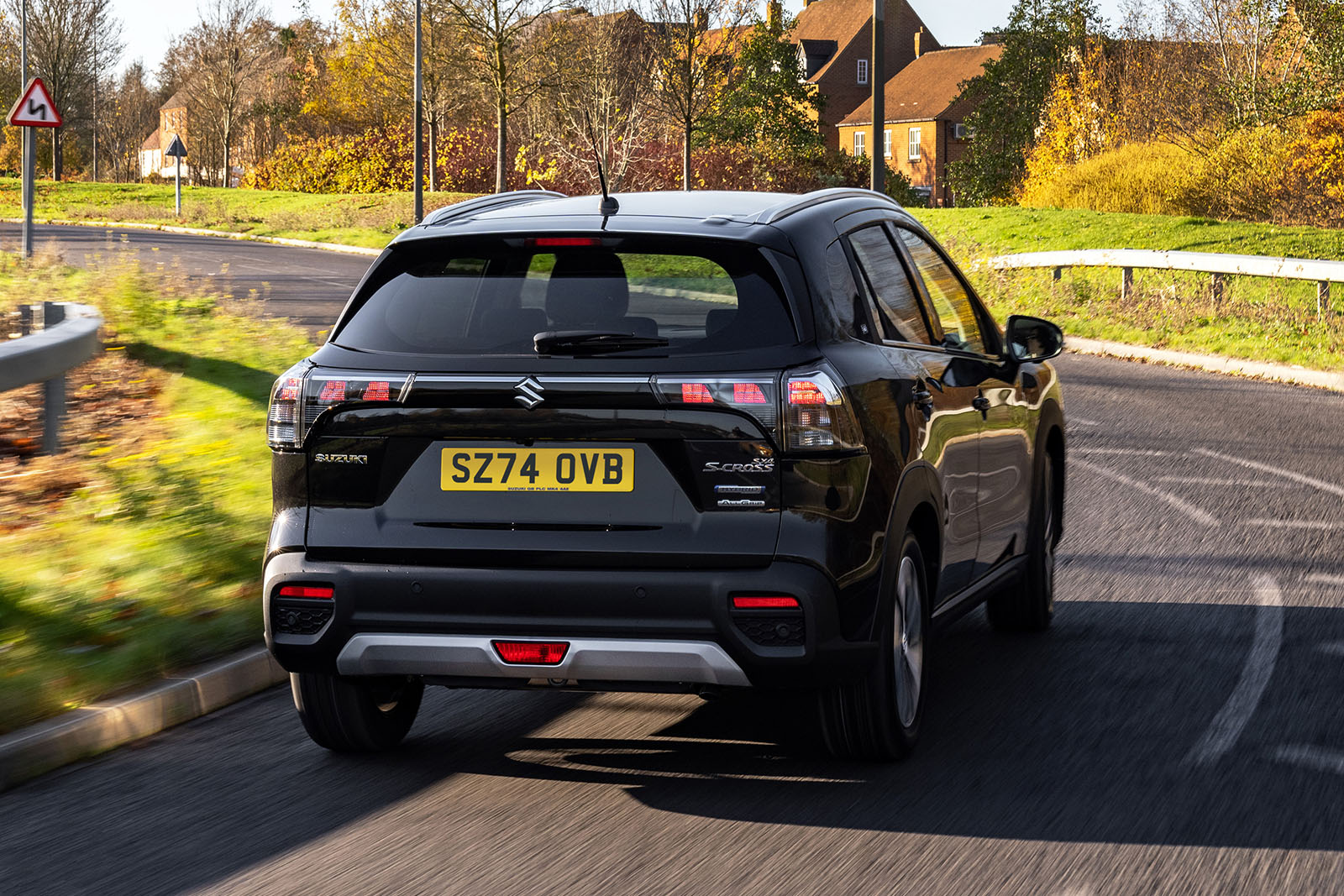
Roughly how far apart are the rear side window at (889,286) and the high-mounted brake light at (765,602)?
3.78ft

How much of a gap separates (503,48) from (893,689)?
51.9m

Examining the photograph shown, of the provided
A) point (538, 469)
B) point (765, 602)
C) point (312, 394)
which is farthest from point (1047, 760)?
point (312, 394)

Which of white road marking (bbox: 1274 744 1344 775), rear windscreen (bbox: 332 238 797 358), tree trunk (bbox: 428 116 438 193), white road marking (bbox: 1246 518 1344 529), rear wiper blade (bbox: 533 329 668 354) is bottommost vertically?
white road marking (bbox: 1274 744 1344 775)

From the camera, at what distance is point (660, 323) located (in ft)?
16.7

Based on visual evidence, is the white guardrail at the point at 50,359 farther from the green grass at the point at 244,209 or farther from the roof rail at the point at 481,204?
the green grass at the point at 244,209

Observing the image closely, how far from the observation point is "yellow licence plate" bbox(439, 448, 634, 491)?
485 centimetres

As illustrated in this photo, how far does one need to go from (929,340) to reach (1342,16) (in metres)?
39.9

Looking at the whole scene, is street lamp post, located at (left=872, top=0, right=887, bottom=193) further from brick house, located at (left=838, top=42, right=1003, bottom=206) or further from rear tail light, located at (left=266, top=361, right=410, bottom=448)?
brick house, located at (left=838, top=42, right=1003, bottom=206)

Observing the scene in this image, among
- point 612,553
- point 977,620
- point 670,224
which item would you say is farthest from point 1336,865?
point 977,620

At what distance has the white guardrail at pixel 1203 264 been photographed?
2058 centimetres

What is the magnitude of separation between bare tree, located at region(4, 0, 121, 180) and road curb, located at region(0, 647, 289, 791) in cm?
7273

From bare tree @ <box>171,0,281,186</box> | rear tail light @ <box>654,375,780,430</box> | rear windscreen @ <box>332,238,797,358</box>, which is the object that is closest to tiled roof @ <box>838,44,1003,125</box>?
bare tree @ <box>171,0,281,186</box>

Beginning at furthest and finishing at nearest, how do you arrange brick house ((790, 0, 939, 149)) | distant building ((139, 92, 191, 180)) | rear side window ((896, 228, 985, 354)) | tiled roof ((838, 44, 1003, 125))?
distant building ((139, 92, 191, 180))
brick house ((790, 0, 939, 149))
tiled roof ((838, 44, 1003, 125))
rear side window ((896, 228, 985, 354))

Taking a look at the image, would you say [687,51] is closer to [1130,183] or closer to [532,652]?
[1130,183]
